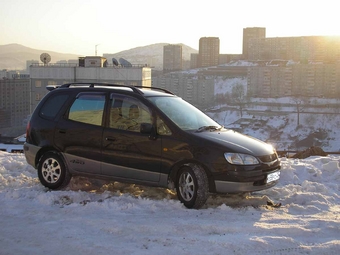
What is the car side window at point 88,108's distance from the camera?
6402 mm

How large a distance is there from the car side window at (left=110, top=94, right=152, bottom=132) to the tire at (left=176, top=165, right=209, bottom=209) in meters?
0.89

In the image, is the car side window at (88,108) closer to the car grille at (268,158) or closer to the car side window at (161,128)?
the car side window at (161,128)

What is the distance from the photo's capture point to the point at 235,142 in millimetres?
5855

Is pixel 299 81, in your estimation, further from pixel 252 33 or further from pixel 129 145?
pixel 129 145

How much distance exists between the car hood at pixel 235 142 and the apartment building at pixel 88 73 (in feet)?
138

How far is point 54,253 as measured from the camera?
3.99 meters

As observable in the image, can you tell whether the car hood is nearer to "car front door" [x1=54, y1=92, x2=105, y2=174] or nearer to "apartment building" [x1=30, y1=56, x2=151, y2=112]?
"car front door" [x1=54, y1=92, x2=105, y2=174]

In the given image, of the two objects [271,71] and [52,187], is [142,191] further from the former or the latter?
[271,71]

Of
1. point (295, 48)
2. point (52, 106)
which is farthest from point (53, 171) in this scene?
point (295, 48)

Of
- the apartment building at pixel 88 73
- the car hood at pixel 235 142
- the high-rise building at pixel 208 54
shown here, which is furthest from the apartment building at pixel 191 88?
the car hood at pixel 235 142

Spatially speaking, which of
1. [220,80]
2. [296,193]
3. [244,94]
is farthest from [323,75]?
[296,193]

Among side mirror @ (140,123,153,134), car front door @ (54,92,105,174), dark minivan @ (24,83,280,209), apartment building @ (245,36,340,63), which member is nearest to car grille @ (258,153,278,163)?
dark minivan @ (24,83,280,209)

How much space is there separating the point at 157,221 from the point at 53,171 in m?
2.24

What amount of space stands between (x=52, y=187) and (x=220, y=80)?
128 meters
